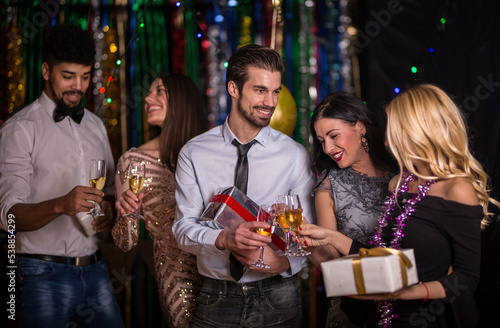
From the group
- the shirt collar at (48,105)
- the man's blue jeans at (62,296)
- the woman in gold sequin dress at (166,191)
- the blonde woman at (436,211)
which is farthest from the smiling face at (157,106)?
the blonde woman at (436,211)

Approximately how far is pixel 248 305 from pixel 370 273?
72 centimetres

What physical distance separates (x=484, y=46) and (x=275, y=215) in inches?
68.7

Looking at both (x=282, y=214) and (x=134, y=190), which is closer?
(x=282, y=214)

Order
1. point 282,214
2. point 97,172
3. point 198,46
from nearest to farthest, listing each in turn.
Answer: point 282,214
point 97,172
point 198,46

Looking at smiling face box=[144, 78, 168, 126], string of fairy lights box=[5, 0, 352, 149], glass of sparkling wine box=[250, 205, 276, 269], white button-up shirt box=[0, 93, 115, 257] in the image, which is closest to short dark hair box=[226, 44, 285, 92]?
smiling face box=[144, 78, 168, 126]

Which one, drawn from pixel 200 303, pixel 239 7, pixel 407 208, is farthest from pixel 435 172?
pixel 239 7

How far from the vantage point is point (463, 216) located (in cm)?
158

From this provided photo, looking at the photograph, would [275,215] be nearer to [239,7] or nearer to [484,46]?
[484,46]

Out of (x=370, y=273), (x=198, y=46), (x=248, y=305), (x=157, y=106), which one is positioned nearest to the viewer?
(x=370, y=273)

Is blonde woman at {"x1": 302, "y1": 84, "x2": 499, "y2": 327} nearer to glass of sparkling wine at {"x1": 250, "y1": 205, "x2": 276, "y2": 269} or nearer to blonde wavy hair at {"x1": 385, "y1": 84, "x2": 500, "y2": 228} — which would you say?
blonde wavy hair at {"x1": 385, "y1": 84, "x2": 500, "y2": 228}

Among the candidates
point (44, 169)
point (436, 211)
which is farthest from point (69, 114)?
point (436, 211)

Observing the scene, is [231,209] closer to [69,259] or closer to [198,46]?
[69,259]

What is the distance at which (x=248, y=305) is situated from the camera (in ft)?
6.58

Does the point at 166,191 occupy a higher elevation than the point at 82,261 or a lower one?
higher
